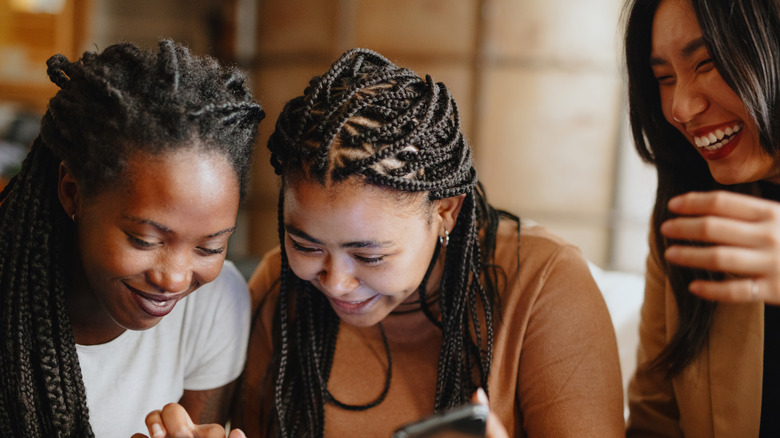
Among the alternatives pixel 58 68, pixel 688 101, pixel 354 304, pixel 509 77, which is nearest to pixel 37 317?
pixel 58 68

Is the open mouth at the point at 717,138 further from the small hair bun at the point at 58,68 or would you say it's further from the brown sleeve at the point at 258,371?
the small hair bun at the point at 58,68

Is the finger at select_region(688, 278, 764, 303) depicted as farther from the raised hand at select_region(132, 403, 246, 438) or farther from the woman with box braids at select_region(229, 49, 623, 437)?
the raised hand at select_region(132, 403, 246, 438)

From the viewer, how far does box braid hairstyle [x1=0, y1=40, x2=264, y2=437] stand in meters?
1.02

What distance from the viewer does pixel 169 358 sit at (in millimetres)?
1315

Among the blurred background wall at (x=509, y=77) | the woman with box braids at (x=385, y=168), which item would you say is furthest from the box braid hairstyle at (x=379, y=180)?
→ the blurred background wall at (x=509, y=77)

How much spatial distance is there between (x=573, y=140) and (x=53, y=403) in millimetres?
3220

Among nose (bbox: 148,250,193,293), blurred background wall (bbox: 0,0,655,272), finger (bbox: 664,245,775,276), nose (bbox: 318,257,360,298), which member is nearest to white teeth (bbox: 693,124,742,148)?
finger (bbox: 664,245,775,276)

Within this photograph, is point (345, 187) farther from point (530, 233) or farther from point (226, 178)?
point (530, 233)

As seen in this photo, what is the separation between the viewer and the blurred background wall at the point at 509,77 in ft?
12.3

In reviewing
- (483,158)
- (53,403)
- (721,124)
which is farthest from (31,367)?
(483,158)

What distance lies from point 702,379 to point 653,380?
0.50ft

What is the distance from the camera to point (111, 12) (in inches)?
158

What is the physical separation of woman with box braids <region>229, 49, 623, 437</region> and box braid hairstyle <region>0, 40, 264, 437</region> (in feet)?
0.47

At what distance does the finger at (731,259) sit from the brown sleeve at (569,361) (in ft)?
1.48
